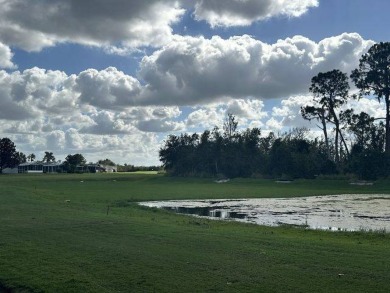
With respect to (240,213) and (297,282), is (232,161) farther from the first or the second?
(297,282)

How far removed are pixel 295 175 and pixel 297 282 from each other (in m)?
84.9

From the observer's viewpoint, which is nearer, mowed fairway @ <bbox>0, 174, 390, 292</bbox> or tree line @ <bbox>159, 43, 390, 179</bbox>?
mowed fairway @ <bbox>0, 174, 390, 292</bbox>

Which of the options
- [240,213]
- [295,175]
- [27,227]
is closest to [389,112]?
[295,175]

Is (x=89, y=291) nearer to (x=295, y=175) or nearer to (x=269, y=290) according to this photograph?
(x=269, y=290)

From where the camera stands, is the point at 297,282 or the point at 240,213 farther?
the point at 240,213

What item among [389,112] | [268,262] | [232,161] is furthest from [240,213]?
[232,161]

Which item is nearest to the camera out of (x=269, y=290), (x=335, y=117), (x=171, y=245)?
(x=269, y=290)

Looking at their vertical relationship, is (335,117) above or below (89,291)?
above

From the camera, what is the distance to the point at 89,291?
32.7ft

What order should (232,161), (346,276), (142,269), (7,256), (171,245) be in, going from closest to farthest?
1. (346,276)
2. (142,269)
3. (7,256)
4. (171,245)
5. (232,161)

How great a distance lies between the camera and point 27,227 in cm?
1928

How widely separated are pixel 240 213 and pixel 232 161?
269 feet

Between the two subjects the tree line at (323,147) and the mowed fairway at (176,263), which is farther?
the tree line at (323,147)

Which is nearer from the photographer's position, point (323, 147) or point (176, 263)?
point (176, 263)
